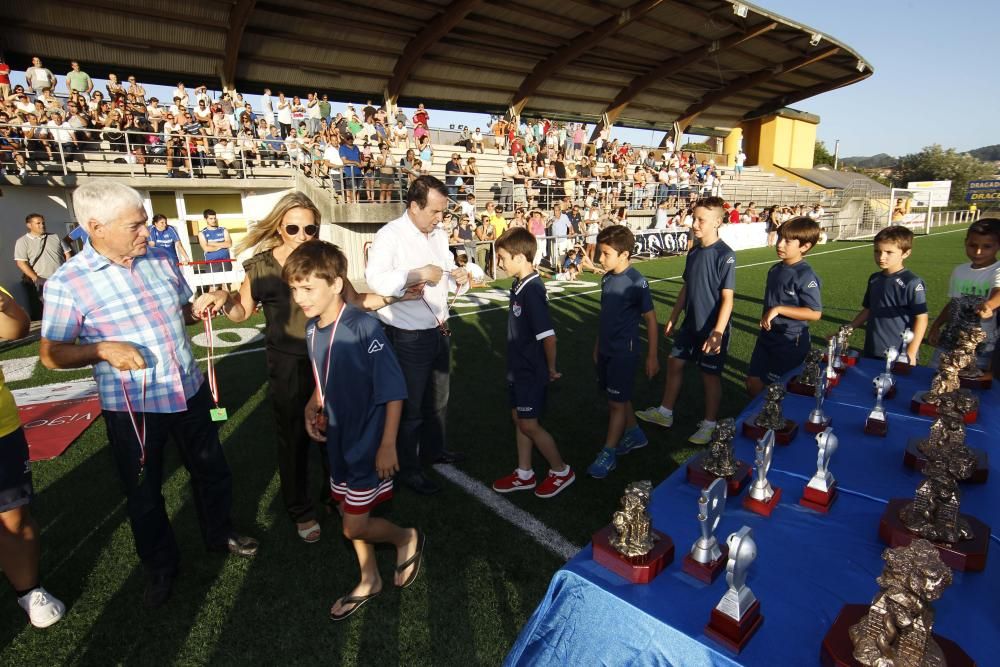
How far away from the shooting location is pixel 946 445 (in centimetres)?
201

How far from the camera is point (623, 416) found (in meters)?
3.94

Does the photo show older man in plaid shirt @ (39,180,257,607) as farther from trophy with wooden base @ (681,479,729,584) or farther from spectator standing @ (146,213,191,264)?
spectator standing @ (146,213,191,264)

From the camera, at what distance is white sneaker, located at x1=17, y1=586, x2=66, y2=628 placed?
2.66m

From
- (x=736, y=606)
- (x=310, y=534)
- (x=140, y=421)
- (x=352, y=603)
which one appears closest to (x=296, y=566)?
(x=310, y=534)

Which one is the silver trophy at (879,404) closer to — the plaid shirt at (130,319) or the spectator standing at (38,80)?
the plaid shirt at (130,319)

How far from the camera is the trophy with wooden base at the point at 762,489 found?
190 cm

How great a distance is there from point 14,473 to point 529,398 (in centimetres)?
277

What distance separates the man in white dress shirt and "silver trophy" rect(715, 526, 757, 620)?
2461mm

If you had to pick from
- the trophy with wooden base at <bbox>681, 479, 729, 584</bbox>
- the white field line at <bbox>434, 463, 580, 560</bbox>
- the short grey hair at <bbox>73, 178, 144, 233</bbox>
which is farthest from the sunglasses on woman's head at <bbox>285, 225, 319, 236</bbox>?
the trophy with wooden base at <bbox>681, 479, 729, 584</bbox>

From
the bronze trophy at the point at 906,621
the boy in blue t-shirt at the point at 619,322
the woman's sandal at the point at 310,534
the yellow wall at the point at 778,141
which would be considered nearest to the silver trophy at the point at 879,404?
the boy in blue t-shirt at the point at 619,322

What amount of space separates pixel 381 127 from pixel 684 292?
18353 mm

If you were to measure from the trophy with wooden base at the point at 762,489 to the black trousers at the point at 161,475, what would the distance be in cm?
279

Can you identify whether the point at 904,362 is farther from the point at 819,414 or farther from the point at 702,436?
the point at 702,436

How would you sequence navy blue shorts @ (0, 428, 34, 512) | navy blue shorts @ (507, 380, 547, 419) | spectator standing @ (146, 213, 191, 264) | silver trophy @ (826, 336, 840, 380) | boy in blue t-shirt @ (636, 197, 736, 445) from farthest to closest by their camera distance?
spectator standing @ (146, 213, 191, 264) < boy in blue t-shirt @ (636, 197, 736, 445) < navy blue shorts @ (507, 380, 547, 419) < silver trophy @ (826, 336, 840, 380) < navy blue shorts @ (0, 428, 34, 512)
